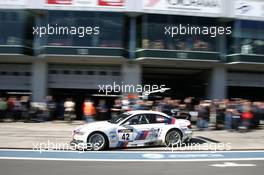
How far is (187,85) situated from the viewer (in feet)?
110

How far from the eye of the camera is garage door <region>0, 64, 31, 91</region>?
94.6 ft

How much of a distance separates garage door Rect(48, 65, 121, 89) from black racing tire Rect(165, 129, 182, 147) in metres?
12.6

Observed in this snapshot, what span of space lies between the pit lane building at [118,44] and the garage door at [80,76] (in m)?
0.07

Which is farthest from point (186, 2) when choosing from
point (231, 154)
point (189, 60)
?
point (231, 154)

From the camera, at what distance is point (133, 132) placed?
1606cm

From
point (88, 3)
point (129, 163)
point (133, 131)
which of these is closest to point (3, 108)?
point (88, 3)

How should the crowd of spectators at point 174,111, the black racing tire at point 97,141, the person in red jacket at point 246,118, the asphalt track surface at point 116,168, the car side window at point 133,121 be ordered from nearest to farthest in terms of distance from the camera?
the asphalt track surface at point 116,168 → the black racing tire at point 97,141 → the car side window at point 133,121 → the person in red jacket at point 246,118 → the crowd of spectators at point 174,111

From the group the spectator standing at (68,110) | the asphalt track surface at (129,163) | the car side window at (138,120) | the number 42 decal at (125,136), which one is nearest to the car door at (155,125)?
the car side window at (138,120)

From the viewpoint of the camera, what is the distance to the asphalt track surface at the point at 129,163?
454 inches

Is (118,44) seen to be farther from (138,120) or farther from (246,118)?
(138,120)

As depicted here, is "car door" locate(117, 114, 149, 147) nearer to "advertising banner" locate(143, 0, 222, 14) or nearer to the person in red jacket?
the person in red jacket

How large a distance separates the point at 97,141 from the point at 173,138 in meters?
3.05

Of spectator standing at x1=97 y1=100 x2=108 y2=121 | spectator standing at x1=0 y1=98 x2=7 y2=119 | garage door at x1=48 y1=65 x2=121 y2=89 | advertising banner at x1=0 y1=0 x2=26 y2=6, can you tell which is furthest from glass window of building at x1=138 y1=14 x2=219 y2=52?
spectator standing at x1=0 y1=98 x2=7 y2=119

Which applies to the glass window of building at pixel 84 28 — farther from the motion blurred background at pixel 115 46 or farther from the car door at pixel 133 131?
the car door at pixel 133 131
